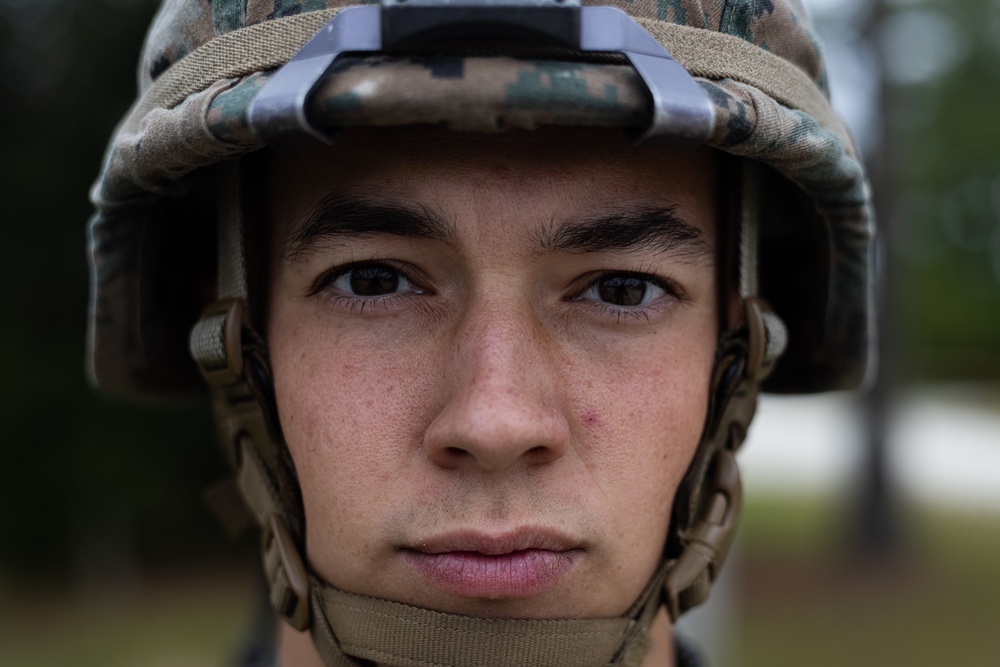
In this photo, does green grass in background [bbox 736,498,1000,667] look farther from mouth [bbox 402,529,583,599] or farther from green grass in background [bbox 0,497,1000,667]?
mouth [bbox 402,529,583,599]

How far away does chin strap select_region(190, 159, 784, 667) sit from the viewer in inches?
65.7

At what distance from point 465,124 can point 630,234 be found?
15.8 inches

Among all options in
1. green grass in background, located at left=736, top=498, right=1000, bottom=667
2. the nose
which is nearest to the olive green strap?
the nose

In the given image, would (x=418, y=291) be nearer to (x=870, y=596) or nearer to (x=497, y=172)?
(x=497, y=172)

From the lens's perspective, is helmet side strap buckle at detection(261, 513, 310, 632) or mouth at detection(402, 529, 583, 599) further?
helmet side strap buckle at detection(261, 513, 310, 632)

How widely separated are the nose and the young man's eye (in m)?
0.17

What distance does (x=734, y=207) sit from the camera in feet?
6.49

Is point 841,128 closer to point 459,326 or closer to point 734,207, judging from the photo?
point 734,207

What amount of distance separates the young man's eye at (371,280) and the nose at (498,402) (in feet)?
0.56

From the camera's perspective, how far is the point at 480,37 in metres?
1.54

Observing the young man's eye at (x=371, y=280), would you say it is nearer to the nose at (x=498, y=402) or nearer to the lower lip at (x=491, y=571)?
the nose at (x=498, y=402)

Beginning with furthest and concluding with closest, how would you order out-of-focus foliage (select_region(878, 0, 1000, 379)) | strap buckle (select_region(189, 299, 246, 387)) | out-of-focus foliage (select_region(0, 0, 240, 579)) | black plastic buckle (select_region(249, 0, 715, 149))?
out-of-focus foliage (select_region(878, 0, 1000, 379))
out-of-focus foliage (select_region(0, 0, 240, 579))
strap buckle (select_region(189, 299, 246, 387))
black plastic buckle (select_region(249, 0, 715, 149))

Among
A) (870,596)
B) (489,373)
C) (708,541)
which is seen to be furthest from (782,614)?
(489,373)

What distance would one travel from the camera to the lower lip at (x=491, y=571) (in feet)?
5.32
